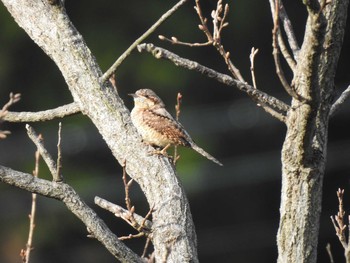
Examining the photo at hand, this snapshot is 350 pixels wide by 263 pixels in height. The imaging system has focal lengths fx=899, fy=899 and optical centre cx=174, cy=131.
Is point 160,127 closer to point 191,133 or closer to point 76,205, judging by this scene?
point 76,205

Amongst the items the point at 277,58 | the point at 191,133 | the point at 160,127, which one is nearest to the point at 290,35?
the point at 277,58

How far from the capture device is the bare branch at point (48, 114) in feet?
13.0

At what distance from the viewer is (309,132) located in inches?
120

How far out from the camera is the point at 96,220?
3.60m

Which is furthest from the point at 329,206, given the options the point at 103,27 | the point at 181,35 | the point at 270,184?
the point at 103,27

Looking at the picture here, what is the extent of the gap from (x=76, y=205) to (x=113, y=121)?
425mm

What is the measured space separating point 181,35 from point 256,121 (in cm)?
183

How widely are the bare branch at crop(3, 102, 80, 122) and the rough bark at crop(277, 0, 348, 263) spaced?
3.73 feet

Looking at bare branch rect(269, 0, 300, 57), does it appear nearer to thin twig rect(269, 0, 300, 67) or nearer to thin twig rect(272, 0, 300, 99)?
thin twig rect(269, 0, 300, 67)

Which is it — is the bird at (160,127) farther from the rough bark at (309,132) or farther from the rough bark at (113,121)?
the rough bark at (309,132)

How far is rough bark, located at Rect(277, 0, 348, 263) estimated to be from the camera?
9.53 feet

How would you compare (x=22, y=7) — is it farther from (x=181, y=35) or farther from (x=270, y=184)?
(x=270, y=184)

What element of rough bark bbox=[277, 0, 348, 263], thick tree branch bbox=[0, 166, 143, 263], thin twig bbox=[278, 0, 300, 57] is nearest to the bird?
thick tree branch bbox=[0, 166, 143, 263]

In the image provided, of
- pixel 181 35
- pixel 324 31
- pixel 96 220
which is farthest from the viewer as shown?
pixel 181 35
